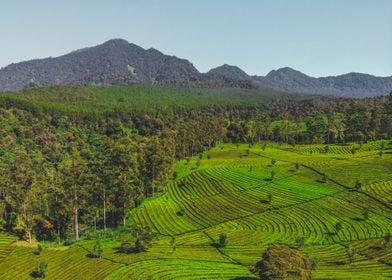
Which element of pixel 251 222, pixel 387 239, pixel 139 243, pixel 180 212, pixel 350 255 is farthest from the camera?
pixel 180 212

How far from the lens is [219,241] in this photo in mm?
93312

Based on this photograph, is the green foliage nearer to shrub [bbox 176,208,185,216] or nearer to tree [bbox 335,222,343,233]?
shrub [bbox 176,208,185,216]

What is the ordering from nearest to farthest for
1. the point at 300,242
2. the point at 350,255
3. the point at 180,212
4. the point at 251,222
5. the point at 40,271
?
the point at 40,271 < the point at 350,255 < the point at 300,242 < the point at 251,222 < the point at 180,212

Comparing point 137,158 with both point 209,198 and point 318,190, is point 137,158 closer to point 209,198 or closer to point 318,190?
point 209,198

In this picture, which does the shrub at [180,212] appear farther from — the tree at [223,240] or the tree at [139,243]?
the tree at [223,240]

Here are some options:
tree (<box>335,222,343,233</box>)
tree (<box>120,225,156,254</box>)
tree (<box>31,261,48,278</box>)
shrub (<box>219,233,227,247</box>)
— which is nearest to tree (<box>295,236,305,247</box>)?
tree (<box>335,222,343,233</box>)

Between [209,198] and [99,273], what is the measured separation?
5358cm

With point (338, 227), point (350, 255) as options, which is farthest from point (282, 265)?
point (338, 227)

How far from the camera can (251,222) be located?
106188 mm

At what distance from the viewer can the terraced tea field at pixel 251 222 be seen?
257 ft

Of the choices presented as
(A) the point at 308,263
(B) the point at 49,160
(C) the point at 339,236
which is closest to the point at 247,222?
(C) the point at 339,236

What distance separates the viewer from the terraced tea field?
78.3 m

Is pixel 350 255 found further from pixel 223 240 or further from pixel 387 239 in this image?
pixel 223 240

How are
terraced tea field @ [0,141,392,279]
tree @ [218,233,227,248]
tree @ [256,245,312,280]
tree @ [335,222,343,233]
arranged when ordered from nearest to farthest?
tree @ [256,245,312,280], terraced tea field @ [0,141,392,279], tree @ [218,233,227,248], tree @ [335,222,343,233]
